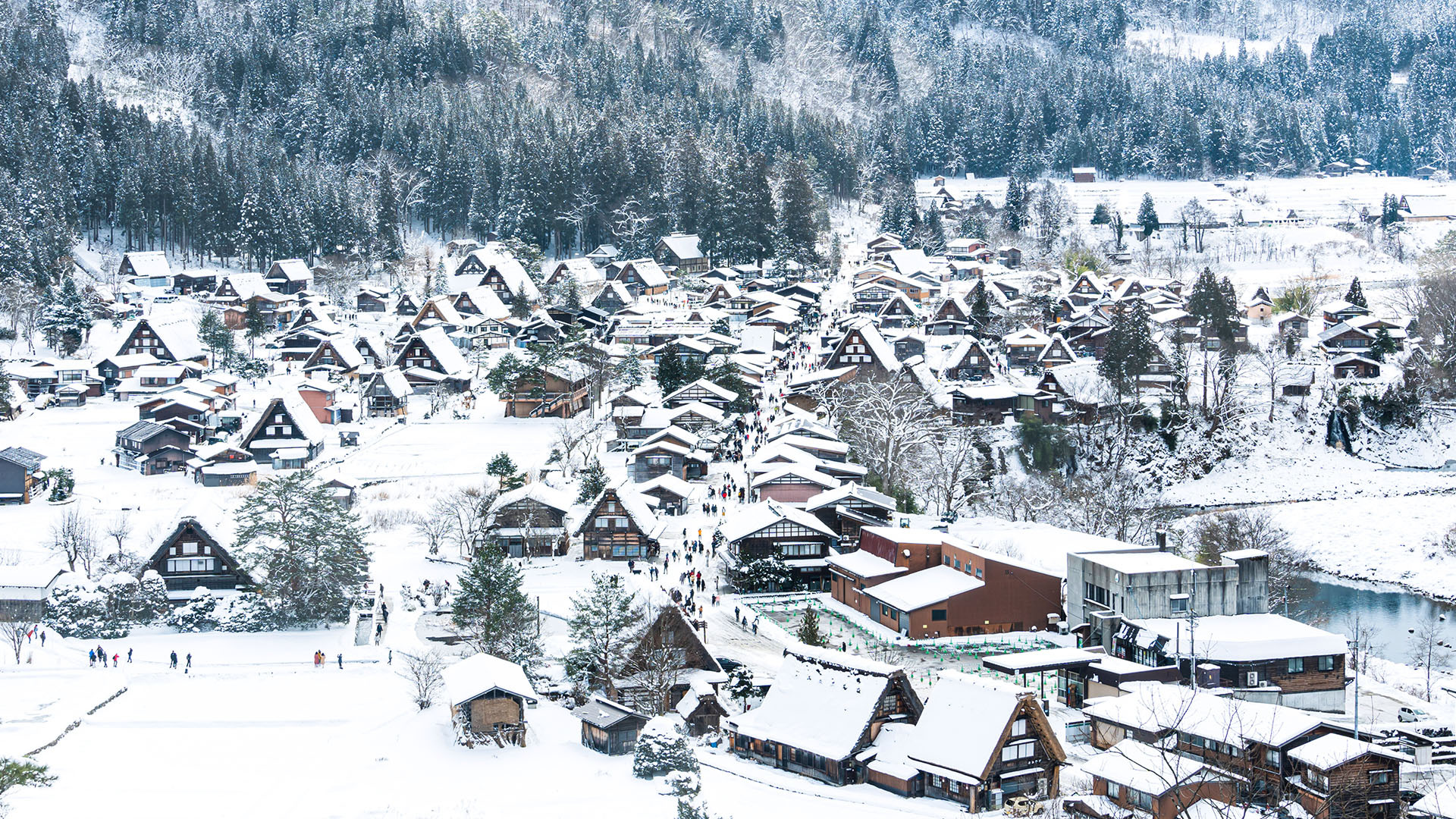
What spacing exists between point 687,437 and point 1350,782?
23.2m

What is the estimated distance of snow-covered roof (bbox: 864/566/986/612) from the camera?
3067 centimetres

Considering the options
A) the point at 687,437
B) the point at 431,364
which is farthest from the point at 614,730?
the point at 431,364

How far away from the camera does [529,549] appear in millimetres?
34656

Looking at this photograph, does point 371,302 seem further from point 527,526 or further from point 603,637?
point 603,637

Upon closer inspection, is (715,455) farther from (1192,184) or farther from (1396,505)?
(1192,184)

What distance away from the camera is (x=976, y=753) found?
2189 cm

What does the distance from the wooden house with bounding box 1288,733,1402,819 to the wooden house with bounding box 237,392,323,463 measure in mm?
29684

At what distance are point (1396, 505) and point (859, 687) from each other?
84.3 ft

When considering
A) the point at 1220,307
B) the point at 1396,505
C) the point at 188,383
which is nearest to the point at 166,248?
the point at 188,383

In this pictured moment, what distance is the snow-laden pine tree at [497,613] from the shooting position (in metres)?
26.5

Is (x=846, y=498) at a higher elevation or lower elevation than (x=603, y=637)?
higher

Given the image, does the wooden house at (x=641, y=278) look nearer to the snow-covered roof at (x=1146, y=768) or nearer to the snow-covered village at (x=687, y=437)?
the snow-covered village at (x=687, y=437)

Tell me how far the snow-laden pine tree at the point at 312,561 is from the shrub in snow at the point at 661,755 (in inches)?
398

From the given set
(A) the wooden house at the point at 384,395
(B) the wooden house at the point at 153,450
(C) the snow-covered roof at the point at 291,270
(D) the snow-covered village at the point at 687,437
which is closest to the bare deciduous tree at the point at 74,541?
(D) the snow-covered village at the point at 687,437
